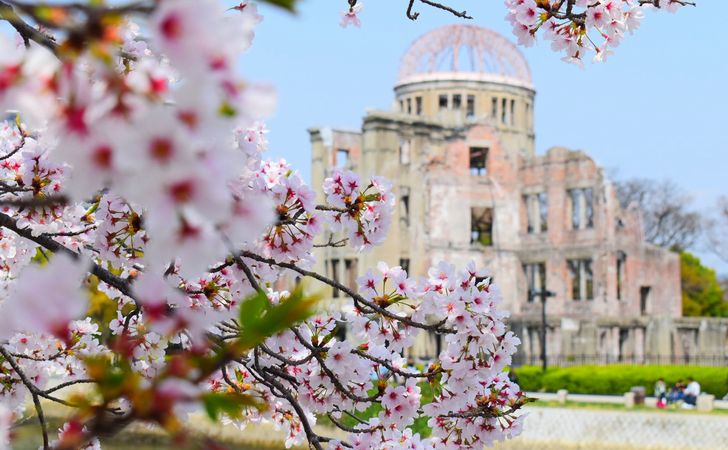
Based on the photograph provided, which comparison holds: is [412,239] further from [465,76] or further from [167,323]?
[167,323]

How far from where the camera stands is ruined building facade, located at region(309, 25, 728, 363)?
44.2 metres

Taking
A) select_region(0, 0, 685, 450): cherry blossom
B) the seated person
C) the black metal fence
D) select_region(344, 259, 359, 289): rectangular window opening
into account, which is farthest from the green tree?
select_region(0, 0, 685, 450): cherry blossom

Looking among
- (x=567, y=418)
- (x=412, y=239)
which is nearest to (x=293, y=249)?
(x=567, y=418)

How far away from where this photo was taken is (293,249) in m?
5.39

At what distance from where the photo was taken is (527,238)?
48.6 metres

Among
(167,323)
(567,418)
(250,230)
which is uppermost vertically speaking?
(250,230)

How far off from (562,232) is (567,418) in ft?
72.1

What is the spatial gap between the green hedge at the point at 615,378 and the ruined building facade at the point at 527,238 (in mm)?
8006

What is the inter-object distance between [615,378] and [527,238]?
16.5 m

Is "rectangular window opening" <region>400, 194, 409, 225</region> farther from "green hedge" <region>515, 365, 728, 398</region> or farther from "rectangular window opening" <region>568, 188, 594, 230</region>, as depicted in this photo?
"green hedge" <region>515, 365, 728, 398</region>

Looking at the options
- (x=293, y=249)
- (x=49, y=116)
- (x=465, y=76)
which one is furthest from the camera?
(x=465, y=76)

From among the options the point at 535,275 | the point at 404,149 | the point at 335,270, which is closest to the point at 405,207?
the point at 404,149

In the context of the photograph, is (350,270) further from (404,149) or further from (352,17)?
(352,17)

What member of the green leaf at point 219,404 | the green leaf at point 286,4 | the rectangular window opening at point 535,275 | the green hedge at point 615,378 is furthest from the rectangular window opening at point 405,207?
the green leaf at point 286,4
